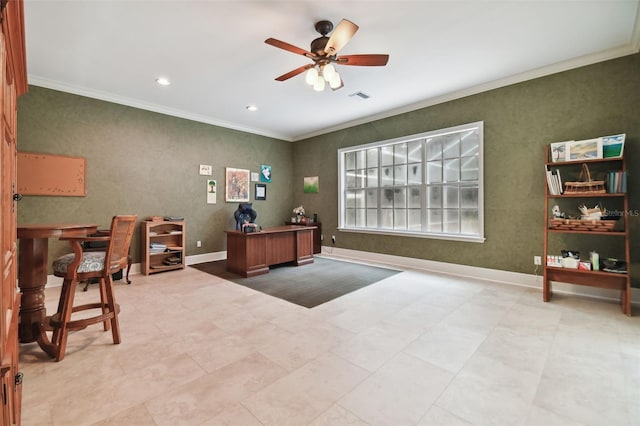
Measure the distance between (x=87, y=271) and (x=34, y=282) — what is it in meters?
0.47

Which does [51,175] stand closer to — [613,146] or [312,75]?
[312,75]

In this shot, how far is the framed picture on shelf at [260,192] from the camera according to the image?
257 inches

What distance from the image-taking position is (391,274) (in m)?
4.50

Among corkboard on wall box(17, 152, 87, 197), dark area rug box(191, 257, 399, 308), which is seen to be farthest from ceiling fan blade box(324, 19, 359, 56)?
corkboard on wall box(17, 152, 87, 197)

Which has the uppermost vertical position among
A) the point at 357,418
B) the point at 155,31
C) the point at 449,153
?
the point at 155,31

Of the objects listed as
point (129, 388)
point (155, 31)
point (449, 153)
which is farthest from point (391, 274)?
point (155, 31)

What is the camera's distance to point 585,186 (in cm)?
317

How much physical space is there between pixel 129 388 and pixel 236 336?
822 millimetres

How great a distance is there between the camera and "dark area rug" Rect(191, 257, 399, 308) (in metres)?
3.52

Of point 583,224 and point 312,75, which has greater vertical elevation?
point 312,75

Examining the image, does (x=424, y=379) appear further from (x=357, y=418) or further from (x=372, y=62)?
(x=372, y=62)

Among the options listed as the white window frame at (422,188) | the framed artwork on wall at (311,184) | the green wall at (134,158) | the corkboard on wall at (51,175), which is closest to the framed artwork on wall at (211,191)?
the green wall at (134,158)

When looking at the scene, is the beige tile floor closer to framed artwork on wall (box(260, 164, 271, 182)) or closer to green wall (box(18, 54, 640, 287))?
green wall (box(18, 54, 640, 287))

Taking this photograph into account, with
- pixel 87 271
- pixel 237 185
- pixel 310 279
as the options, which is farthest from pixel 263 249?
pixel 87 271
